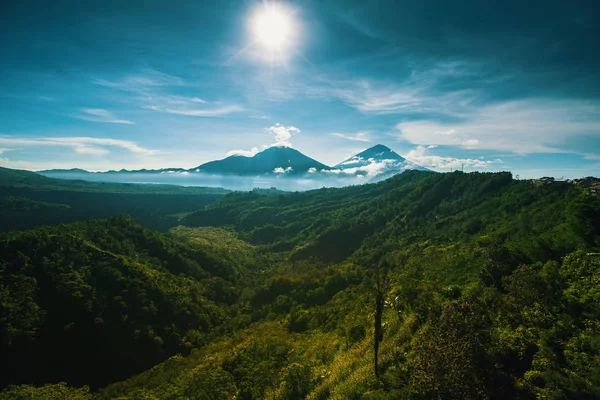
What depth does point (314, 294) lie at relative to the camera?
70.7 m

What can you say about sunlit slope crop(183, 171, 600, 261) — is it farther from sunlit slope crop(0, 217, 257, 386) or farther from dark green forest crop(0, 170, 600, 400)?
sunlit slope crop(0, 217, 257, 386)

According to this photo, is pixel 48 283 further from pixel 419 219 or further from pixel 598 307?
pixel 419 219

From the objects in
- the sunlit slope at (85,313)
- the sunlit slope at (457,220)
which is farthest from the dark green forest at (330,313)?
the sunlit slope at (457,220)

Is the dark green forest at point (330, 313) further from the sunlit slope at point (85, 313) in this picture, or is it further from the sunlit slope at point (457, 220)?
the sunlit slope at point (457, 220)

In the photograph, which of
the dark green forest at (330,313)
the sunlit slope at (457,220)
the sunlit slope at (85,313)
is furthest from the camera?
the sunlit slope at (85,313)

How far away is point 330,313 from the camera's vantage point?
179 ft

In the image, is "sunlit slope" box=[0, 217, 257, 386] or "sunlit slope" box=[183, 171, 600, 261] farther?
"sunlit slope" box=[0, 217, 257, 386]

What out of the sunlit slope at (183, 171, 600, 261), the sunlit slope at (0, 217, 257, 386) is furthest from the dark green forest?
the sunlit slope at (183, 171, 600, 261)

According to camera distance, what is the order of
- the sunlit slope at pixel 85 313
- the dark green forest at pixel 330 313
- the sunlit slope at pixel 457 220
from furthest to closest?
the sunlit slope at pixel 85 313 → the sunlit slope at pixel 457 220 → the dark green forest at pixel 330 313

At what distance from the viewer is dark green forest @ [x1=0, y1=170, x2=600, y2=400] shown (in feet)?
54.6

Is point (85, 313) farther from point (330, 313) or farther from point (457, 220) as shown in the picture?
point (457, 220)

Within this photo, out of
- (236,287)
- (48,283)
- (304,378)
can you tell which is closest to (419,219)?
(236,287)

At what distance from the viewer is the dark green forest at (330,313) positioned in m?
16.7

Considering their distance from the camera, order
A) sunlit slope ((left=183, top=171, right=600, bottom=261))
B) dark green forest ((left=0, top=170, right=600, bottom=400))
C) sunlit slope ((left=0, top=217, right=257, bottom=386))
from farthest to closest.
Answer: sunlit slope ((left=0, top=217, right=257, bottom=386))
sunlit slope ((left=183, top=171, right=600, bottom=261))
dark green forest ((left=0, top=170, right=600, bottom=400))
